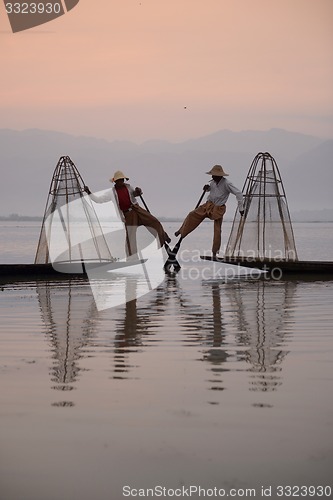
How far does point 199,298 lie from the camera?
1034 cm

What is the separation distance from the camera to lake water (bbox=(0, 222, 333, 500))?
3410 millimetres

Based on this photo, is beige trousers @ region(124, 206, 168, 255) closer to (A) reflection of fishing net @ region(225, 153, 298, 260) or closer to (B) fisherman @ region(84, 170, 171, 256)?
(B) fisherman @ region(84, 170, 171, 256)

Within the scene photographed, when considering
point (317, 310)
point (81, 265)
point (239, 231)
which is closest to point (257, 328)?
point (317, 310)

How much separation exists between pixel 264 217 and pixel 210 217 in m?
1.95

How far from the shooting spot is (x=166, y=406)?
14.7 feet

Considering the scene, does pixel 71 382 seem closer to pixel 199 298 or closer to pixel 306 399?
pixel 306 399

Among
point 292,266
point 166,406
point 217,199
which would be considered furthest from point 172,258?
point 166,406

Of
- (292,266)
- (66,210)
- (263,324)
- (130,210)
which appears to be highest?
(66,210)

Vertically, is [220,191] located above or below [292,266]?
above

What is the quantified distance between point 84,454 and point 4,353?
98.7 inches

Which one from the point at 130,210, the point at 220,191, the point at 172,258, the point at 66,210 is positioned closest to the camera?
the point at 220,191

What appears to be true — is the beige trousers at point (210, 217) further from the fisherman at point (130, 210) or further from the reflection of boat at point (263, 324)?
the reflection of boat at point (263, 324)

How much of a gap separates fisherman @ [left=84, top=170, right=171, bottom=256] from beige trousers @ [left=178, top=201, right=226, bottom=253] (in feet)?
1.39

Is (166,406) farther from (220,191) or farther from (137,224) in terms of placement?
(137,224)
